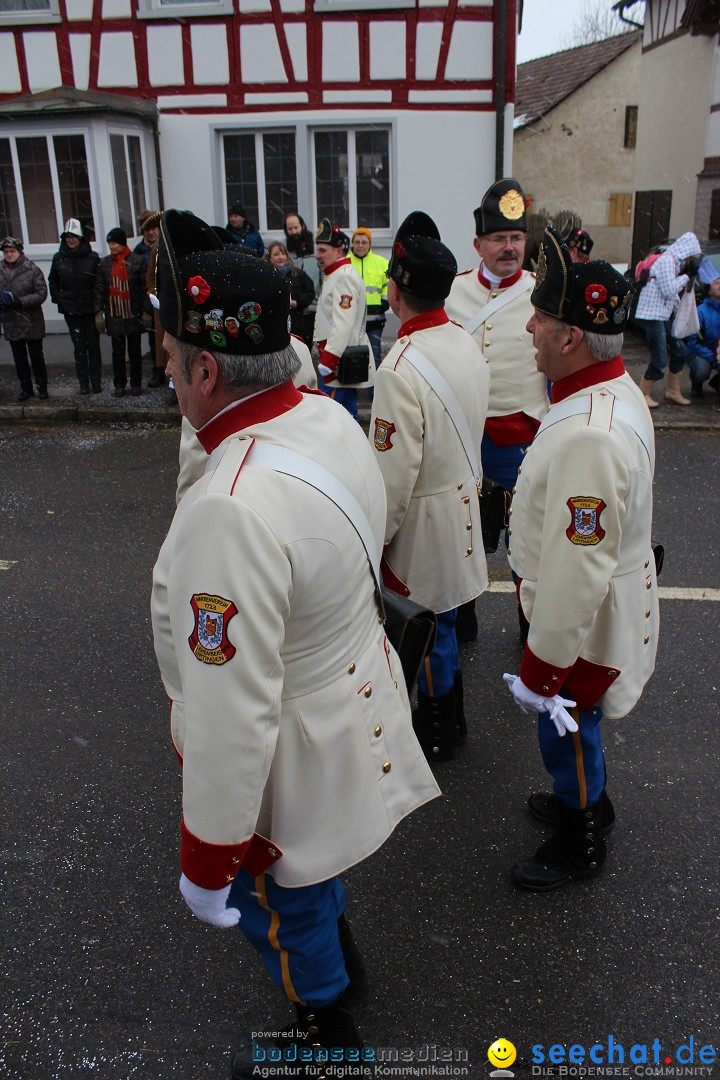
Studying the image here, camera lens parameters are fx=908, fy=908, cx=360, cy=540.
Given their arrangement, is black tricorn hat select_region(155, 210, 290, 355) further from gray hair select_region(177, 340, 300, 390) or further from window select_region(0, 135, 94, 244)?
window select_region(0, 135, 94, 244)

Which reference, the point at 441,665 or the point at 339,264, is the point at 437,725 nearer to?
the point at 441,665

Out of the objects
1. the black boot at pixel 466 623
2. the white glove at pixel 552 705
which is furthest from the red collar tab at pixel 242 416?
the black boot at pixel 466 623

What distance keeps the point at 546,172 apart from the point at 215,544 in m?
29.1

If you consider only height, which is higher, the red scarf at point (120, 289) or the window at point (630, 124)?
the window at point (630, 124)

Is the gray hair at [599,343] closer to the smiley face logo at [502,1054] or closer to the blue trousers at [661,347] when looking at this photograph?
the smiley face logo at [502,1054]

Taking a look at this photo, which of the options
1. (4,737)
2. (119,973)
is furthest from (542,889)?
(4,737)

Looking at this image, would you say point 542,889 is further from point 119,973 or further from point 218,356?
point 218,356

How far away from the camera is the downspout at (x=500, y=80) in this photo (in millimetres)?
12188

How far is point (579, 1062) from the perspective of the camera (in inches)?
96.0

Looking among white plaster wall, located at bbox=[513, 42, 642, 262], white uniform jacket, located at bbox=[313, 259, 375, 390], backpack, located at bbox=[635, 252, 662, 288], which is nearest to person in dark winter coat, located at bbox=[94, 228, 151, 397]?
white uniform jacket, located at bbox=[313, 259, 375, 390]

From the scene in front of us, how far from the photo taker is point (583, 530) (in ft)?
8.00

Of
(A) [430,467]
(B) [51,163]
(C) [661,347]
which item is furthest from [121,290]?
(A) [430,467]

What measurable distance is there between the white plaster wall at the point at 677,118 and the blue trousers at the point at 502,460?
14002mm

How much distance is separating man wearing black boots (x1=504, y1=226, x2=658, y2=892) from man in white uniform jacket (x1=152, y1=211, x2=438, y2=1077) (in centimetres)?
58
